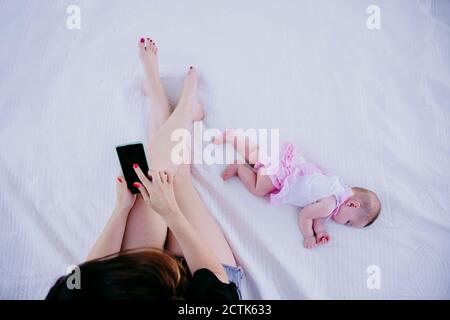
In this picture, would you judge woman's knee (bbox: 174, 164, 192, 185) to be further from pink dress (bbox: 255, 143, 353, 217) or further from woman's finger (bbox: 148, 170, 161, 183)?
pink dress (bbox: 255, 143, 353, 217)

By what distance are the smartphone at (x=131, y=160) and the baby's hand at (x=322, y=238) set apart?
0.52 meters

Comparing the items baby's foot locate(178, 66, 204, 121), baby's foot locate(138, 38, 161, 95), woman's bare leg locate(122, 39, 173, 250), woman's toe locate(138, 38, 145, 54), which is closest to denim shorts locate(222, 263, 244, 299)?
woman's bare leg locate(122, 39, 173, 250)

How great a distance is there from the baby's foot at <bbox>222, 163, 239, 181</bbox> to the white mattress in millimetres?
22

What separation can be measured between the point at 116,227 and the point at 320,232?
0.57 metres

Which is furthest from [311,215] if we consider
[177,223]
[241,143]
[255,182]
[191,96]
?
[191,96]

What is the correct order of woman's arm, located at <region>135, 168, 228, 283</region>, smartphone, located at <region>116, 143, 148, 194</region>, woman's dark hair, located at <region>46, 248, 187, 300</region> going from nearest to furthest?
woman's dark hair, located at <region>46, 248, 187, 300</region>, woman's arm, located at <region>135, 168, 228, 283</region>, smartphone, located at <region>116, 143, 148, 194</region>

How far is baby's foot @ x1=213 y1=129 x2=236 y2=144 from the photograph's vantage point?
1147 mm

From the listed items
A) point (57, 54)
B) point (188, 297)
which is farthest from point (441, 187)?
point (57, 54)

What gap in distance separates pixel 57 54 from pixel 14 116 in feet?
0.80

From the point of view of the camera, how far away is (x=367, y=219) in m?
1.11

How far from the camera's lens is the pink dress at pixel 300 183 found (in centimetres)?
112
